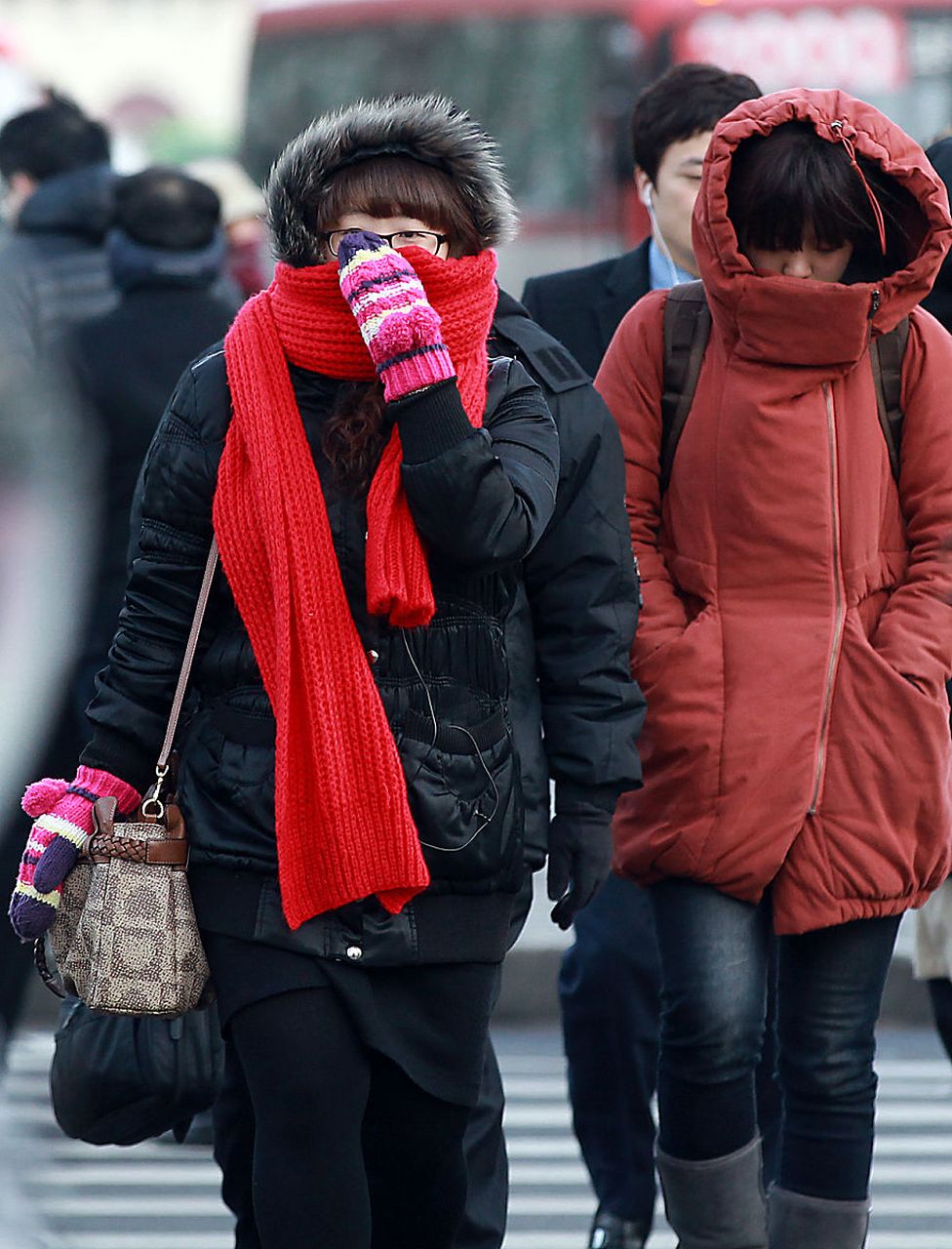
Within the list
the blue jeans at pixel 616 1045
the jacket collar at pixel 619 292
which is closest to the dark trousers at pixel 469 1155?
the blue jeans at pixel 616 1045

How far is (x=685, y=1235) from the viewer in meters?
3.66

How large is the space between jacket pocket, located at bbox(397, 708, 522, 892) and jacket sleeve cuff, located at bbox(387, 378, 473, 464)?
352 millimetres

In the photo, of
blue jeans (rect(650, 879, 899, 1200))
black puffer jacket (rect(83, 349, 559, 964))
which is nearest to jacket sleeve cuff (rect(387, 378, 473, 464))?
black puffer jacket (rect(83, 349, 559, 964))

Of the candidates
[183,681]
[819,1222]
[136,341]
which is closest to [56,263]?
[136,341]

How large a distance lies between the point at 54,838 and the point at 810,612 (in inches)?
46.0

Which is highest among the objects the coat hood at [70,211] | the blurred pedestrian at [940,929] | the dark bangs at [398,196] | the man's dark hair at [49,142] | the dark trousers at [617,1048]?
the dark bangs at [398,196]

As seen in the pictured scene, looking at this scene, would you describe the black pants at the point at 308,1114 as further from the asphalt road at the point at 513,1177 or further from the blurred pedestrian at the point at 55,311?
the blurred pedestrian at the point at 55,311

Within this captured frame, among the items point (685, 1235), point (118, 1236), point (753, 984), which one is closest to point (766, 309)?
point (753, 984)

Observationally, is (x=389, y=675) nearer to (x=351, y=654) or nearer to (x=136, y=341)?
(x=351, y=654)

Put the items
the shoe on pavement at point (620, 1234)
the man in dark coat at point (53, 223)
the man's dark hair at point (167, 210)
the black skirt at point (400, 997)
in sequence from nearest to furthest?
the black skirt at point (400, 997), the shoe on pavement at point (620, 1234), the man's dark hair at point (167, 210), the man in dark coat at point (53, 223)

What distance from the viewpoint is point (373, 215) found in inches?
125

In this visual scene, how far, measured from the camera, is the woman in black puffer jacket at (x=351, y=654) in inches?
120

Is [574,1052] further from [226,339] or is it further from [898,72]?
[898,72]

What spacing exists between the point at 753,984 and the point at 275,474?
1122 mm
